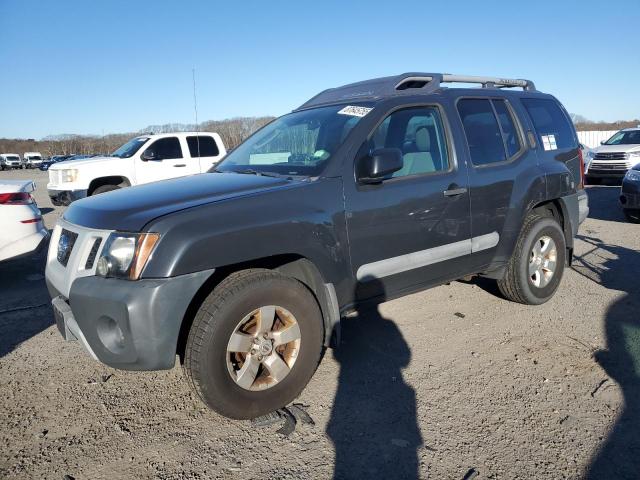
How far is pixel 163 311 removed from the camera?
2.41 metres

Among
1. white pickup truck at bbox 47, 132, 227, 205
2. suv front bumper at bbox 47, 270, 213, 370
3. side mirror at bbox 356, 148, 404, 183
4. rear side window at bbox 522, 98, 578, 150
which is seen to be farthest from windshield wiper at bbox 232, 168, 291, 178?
white pickup truck at bbox 47, 132, 227, 205

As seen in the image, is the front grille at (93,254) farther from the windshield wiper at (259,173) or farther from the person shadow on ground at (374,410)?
the person shadow on ground at (374,410)

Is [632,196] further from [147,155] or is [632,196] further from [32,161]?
[32,161]

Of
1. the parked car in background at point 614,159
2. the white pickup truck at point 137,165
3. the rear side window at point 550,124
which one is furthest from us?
the parked car in background at point 614,159

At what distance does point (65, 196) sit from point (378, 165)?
9.06 meters

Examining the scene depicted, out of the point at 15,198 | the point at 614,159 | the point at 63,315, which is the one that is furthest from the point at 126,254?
the point at 614,159

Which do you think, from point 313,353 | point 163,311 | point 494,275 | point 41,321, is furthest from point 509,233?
point 41,321

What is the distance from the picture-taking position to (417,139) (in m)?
3.68

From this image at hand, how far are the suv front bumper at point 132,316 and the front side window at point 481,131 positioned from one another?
2428 mm

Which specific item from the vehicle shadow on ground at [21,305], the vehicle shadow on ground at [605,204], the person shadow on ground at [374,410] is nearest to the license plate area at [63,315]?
the vehicle shadow on ground at [21,305]

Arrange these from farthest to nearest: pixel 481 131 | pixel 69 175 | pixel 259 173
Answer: pixel 69 175 < pixel 481 131 < pixel 259 173

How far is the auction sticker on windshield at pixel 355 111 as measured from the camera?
11.1 ft

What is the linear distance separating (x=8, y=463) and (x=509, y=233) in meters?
3.79

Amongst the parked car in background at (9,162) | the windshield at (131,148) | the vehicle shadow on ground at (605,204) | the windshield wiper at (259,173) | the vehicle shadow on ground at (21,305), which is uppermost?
the parked car in background at (9,162)
